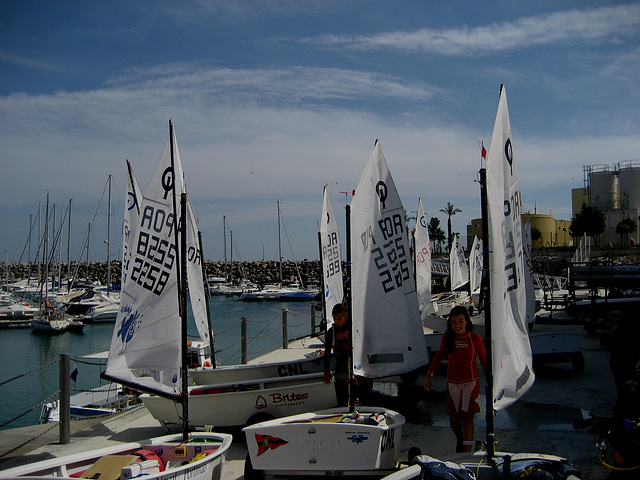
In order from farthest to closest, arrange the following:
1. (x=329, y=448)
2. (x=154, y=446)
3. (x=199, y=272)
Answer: (x=199, y=272) < (x=154, y=446) < (x=329, y=448)

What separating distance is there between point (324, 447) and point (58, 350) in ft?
99.6

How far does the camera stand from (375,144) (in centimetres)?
674

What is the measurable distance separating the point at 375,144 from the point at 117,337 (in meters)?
4.13

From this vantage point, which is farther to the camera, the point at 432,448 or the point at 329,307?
the point at 329,307

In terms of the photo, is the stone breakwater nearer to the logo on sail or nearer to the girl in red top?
the logo on sail

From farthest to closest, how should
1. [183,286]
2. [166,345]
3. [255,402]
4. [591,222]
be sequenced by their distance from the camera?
1. [591,222]
2. [255,402]
3. [166,345]
4. [183,286]

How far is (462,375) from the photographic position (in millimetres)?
5480

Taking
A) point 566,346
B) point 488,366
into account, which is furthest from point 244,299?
point 488,366

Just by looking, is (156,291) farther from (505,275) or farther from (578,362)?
(578,362)

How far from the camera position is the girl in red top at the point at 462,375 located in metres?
5.45

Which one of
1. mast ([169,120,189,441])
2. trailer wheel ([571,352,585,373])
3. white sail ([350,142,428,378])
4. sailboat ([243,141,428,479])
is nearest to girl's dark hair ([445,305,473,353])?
sailboat ([243,141,428,479])

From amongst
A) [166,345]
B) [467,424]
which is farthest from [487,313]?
[166,345]

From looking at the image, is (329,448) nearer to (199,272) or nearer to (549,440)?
(549,440)

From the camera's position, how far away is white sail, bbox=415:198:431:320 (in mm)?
14547
